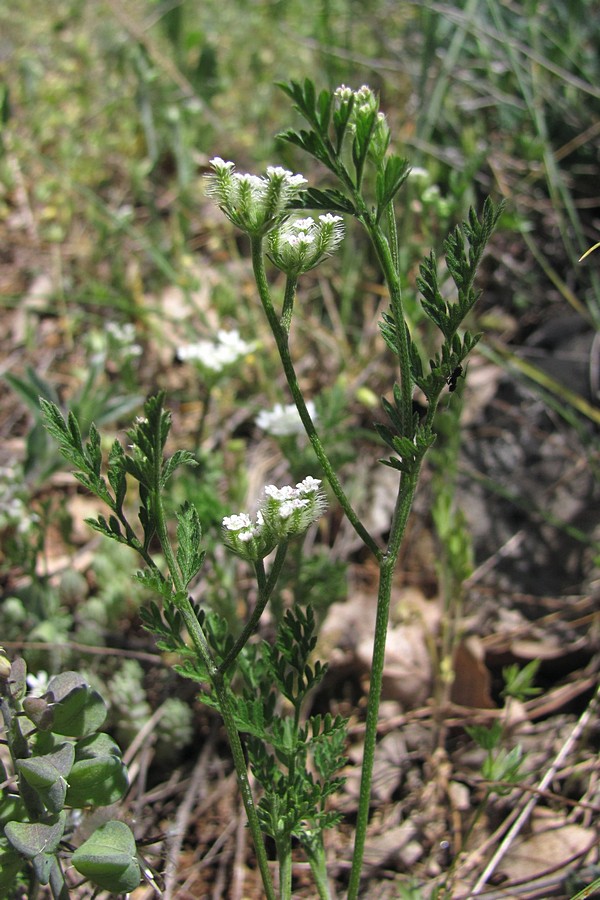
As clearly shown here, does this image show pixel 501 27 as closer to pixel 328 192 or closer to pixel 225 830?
Answer: pixel 328 192

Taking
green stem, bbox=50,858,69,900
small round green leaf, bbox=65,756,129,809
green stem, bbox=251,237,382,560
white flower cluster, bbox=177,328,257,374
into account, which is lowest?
green stem, bbox=50,858,69,900

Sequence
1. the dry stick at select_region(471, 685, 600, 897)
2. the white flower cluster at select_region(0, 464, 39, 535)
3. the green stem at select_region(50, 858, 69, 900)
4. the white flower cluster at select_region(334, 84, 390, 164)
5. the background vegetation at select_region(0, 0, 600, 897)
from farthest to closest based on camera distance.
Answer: the white flower cluster at select_region(0, 464, 39, 535)
the background vegetation at select_region(0, 0, 600, 897)
the dry stick at select_region(471, 685, 600, 897)
the green stem at select_region(50, 858, 69, 900)
the white flower cluster at select_region(334, 84, 390, 164)

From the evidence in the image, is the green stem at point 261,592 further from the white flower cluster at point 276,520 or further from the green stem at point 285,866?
the green stem at point 285,866

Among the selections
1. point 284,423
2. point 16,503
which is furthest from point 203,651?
point 16,503

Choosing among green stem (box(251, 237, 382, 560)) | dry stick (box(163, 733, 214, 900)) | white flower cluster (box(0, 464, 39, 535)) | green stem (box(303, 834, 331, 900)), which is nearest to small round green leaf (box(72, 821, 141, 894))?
green stem (box(303, 834, 331, 900))

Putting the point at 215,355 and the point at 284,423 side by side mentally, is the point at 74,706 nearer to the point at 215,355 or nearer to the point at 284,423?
the point at 284,423

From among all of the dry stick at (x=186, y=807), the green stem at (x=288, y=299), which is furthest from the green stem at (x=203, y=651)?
the dry stick at (x=186, y=807)

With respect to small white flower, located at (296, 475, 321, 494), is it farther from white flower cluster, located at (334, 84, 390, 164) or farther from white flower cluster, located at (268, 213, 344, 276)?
white flower cluster, located at (334, 84, 390, 164)

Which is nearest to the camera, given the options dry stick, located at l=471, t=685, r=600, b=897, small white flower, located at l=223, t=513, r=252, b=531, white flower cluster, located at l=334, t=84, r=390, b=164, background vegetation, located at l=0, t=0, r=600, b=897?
white flower cluster, located at l=334, t=84, r=390, b=164
